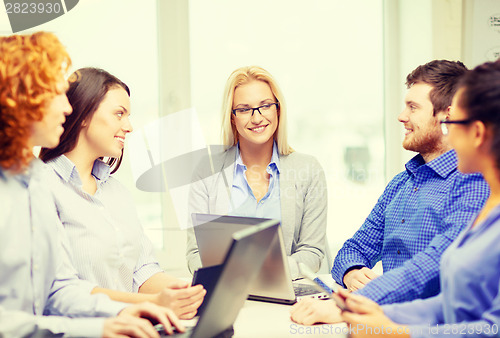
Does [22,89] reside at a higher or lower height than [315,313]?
higher

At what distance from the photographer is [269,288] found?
158cm

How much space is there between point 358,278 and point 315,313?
1.71 ft

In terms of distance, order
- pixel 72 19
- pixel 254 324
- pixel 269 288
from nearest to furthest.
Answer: pixel 254 324
pixel 269 288
pixel 72 19

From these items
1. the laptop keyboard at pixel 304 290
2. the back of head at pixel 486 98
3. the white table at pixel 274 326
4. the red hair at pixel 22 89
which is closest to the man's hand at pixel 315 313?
the white table at pixel 274 326

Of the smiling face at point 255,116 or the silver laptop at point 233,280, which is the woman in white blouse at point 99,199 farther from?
the smiling face at point 255,116

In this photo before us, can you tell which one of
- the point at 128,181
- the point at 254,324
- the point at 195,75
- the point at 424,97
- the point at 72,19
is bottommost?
the point at 254,324

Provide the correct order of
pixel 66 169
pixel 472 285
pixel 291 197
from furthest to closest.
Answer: pixel 291 197
pixel 66 169
pixel 472 285

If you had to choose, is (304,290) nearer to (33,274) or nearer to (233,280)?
(233,280)

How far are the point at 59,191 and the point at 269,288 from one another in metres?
0.80

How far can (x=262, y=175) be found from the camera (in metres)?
2.27

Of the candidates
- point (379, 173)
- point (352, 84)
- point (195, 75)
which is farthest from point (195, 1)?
point (379, 173)

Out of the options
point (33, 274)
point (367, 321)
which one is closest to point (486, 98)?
point (367, 321)

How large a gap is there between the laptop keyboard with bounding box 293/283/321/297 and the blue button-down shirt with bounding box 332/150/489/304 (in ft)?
0.68

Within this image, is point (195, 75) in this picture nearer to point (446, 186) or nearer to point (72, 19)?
point (72, 19)
